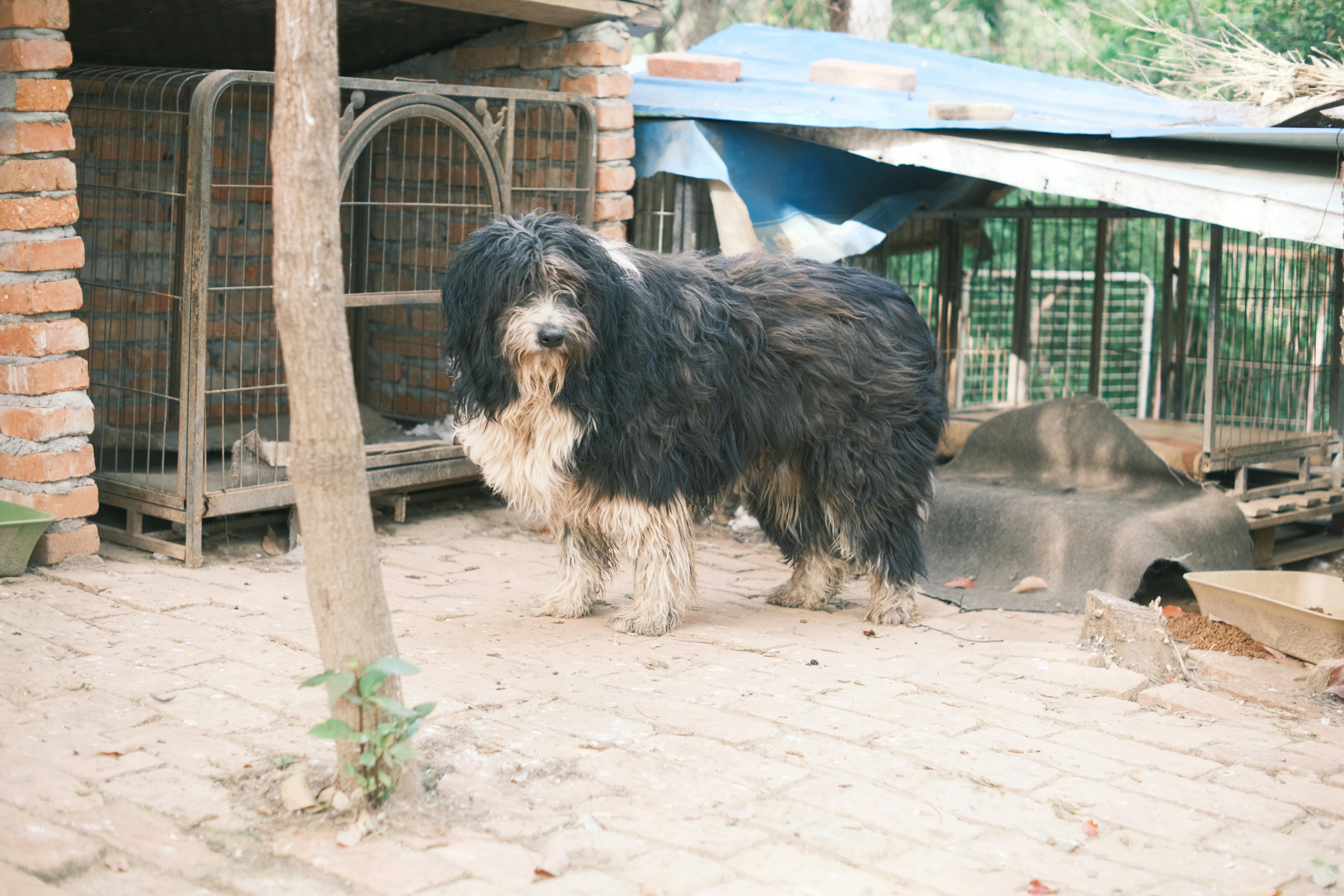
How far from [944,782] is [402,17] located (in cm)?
484

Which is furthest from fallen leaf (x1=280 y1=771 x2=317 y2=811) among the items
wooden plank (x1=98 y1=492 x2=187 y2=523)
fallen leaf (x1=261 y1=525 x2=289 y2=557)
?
fallen leaf (x1=261 y1=525 x2=289 y2=557)

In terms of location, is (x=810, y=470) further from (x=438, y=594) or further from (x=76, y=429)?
(x=76, y=429)

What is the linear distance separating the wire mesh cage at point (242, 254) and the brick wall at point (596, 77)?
12 centimetres

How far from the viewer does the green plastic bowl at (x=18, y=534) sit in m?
4.90

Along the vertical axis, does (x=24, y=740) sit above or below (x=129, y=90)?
below

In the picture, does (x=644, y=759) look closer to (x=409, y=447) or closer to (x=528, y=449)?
(x=528, y=449)

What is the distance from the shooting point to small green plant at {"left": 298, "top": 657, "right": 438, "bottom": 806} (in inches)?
114

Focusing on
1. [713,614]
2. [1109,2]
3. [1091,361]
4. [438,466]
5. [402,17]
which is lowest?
[713,614]

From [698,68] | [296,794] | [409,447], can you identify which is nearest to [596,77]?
[698,68]

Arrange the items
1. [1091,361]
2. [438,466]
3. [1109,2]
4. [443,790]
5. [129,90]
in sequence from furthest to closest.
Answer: [1109,2]
[1091,361]
[438,466]
[129,90]
[443,790]

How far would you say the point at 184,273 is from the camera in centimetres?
528

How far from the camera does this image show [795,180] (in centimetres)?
673

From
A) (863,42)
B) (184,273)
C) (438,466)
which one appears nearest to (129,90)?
(184,273)

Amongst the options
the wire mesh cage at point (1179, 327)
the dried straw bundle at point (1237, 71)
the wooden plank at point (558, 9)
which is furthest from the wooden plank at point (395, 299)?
the dried straw bundle at point (1237, 71)
